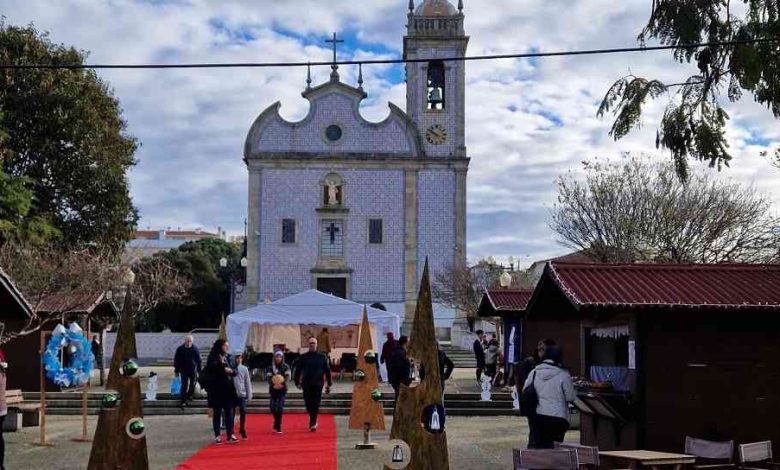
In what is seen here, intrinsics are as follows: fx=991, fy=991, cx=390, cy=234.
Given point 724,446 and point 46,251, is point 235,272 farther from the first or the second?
point 724,446

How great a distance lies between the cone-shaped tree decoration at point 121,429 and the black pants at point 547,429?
4.04 meters

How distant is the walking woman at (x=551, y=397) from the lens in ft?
34.0

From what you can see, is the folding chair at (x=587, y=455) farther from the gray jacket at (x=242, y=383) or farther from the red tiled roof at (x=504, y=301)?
the red tiled roof at (x=504, y=301)

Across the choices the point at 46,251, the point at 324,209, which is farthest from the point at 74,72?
the point at 324,209

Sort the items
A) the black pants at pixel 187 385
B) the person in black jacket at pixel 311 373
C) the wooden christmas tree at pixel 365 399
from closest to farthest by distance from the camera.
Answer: the wooden christmas tree at pixel 365 399 → the person in black jacket at pixel 311 373 → the black pants at pixel 187 385

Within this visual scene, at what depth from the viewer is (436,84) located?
147 feet

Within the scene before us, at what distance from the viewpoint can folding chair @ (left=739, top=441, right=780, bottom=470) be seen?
9.91m

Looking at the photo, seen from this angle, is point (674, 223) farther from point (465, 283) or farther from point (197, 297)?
point (197, 297)

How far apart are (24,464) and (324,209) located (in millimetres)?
31248

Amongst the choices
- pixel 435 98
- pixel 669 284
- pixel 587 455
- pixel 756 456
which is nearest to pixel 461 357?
pixel 435 98

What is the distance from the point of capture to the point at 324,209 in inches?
1706

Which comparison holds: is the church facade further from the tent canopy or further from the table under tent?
the tent canopy

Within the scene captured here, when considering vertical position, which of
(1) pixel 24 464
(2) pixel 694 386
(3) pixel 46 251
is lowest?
(1) pixel 24 464

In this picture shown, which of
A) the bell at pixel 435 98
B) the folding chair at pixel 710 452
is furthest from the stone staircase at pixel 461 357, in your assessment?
the folding chair at pixel 710 452
